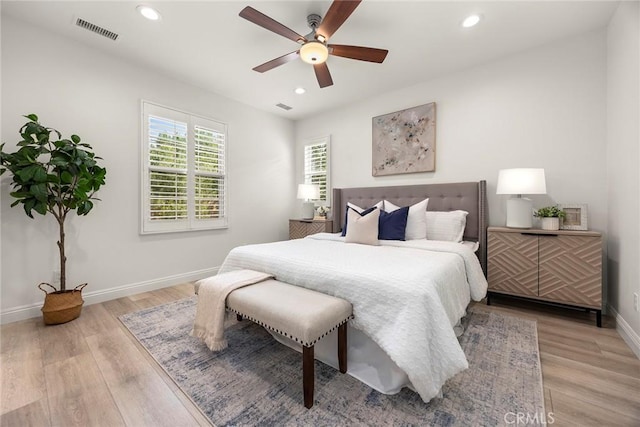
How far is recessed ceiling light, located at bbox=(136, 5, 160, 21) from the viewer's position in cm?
232

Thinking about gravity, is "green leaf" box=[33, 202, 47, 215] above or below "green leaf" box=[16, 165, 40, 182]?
below

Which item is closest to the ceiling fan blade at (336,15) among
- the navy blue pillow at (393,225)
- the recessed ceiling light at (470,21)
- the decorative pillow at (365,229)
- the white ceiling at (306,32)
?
the white ceiling at (306,32)

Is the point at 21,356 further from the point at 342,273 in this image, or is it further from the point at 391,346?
the point at 391,346

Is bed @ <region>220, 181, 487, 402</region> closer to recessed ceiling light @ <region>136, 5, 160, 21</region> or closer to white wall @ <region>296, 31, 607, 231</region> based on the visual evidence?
white wall @ <region>296, 31, 607, 231</region>

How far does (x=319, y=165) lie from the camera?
4922 mm

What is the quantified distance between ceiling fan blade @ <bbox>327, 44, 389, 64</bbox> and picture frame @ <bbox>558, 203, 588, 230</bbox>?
241cm

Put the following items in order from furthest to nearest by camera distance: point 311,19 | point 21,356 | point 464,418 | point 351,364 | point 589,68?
point 589,68 → point 311,19 → point 21,356 → point 351,364 → point 464,418

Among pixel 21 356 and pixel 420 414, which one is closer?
pixel 420 414

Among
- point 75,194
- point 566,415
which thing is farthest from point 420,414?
point 75,194

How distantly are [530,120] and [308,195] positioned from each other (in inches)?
125

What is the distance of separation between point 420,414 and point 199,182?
374 centimetres

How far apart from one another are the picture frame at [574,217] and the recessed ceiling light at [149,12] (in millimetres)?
4384

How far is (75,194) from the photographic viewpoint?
2.47 meters

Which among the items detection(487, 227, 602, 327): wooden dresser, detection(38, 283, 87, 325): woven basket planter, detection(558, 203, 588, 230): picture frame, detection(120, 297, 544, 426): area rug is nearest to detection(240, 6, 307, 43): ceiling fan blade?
detection(120, 297, 544, 426): area rug
